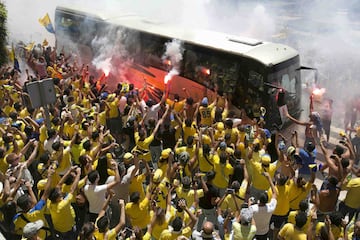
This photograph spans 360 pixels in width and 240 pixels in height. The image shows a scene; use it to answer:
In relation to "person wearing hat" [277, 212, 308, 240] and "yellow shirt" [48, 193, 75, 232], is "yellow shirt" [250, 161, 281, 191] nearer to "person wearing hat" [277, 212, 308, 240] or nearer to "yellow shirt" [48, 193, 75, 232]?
"person wearing hat" [277, 212, 308, 240]

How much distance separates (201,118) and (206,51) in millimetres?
2126

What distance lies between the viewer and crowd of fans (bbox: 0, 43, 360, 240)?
5234 mm

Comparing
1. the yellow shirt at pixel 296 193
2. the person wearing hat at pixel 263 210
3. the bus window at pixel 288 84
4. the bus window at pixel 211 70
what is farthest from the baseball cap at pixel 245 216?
the bus window at pixel 211 70

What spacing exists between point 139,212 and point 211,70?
5.61 metres

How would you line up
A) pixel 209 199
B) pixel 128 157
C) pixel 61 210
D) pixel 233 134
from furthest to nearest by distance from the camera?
1. pixel 233 134
2. pixel 128 157
3. pixel 209 199
4. pixel 61 210

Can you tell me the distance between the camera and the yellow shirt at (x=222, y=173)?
6.66 m

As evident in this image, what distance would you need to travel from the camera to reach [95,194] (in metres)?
5.99

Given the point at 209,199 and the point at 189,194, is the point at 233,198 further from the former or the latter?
the point at 189,194

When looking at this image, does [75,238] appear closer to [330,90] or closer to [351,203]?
[351,203]

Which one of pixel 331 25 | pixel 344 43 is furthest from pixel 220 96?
pixel 331 25

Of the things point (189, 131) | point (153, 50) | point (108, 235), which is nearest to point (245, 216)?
point (108, 235)

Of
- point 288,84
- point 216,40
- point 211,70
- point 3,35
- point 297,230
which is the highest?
point 216,40

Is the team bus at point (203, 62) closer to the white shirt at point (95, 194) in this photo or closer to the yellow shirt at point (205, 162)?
the yellow shirt at point (205, 162)

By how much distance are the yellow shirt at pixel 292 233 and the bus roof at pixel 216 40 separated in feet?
16.5
